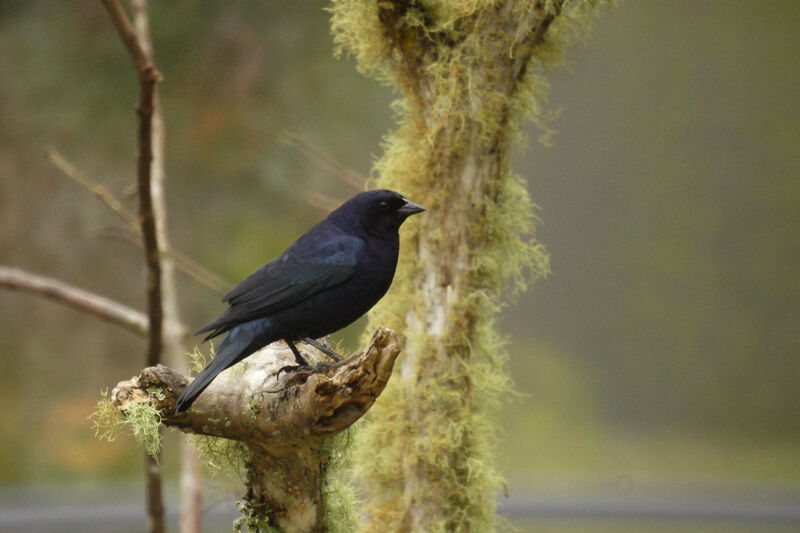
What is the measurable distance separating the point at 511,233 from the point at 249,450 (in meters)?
0.92

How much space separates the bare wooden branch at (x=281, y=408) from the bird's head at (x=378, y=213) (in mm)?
348

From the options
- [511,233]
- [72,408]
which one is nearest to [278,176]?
[72,408]

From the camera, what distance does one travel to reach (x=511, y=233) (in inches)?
91.7

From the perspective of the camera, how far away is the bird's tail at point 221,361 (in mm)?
1660

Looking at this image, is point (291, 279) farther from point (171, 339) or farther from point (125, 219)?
point (171, 339)

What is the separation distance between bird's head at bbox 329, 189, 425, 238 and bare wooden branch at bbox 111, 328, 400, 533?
1.14 ft

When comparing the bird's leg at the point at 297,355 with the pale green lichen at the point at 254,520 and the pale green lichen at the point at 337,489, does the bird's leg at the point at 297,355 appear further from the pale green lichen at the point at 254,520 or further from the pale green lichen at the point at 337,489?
the pale green lichen at the point at 254,520

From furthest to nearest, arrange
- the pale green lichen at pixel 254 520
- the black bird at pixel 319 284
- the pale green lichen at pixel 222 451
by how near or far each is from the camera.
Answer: the pale green lichen at pixel 222 451 → the pale green lichen at pixel 254 520 → the black bird at pixel 319 284

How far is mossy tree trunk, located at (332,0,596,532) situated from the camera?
224 cm

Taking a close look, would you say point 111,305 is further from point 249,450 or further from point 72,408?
point 72,408

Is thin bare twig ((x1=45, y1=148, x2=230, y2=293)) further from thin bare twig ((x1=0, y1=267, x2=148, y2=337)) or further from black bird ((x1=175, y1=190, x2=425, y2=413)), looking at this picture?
black bird ((x1=175, y1=190, x2=425, y2=413))

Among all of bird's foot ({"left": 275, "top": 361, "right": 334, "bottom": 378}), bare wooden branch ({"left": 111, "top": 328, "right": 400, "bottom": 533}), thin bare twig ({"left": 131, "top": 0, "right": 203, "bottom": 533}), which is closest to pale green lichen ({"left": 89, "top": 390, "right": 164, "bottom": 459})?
bare wooden branch ({"left": 111, "top": 328, "right": 400, "bottom": 533})

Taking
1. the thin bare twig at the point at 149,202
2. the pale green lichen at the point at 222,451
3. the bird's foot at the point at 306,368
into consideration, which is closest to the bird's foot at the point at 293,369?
the bird's foot at the point at 306,368

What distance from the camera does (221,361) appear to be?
1717 mm
